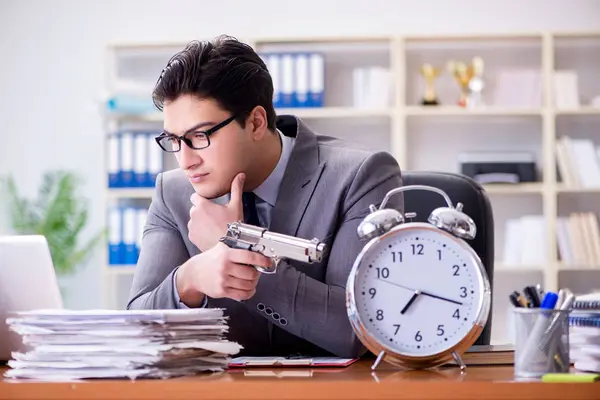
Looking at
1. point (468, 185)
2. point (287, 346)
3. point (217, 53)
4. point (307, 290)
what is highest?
point (217, 53)

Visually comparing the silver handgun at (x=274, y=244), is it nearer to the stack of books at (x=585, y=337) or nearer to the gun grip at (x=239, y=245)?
the gun grip at (x=239, y=245)

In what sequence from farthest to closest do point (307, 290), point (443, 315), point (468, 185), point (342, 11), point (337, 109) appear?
1. point (342, 11)
2. point (337, 109)
3. point (468, 185)
4. point (307, 290)
5. point (443, 315)

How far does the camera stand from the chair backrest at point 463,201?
7.13 ft

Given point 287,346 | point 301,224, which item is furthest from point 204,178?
point 287,346

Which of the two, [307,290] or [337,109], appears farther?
[337,109]

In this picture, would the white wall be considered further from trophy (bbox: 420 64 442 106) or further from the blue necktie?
the blue necktie

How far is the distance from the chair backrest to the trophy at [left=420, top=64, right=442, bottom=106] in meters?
3.01

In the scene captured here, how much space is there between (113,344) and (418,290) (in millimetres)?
415

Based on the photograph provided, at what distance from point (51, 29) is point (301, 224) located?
4126 mm

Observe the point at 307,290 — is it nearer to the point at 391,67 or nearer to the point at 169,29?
the point at 391,67

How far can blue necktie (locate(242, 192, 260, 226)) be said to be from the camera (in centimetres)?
200

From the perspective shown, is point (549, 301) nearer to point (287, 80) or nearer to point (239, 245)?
point (239, 245)

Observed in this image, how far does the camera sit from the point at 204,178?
1.84m

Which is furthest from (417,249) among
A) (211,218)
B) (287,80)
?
(287,80)
